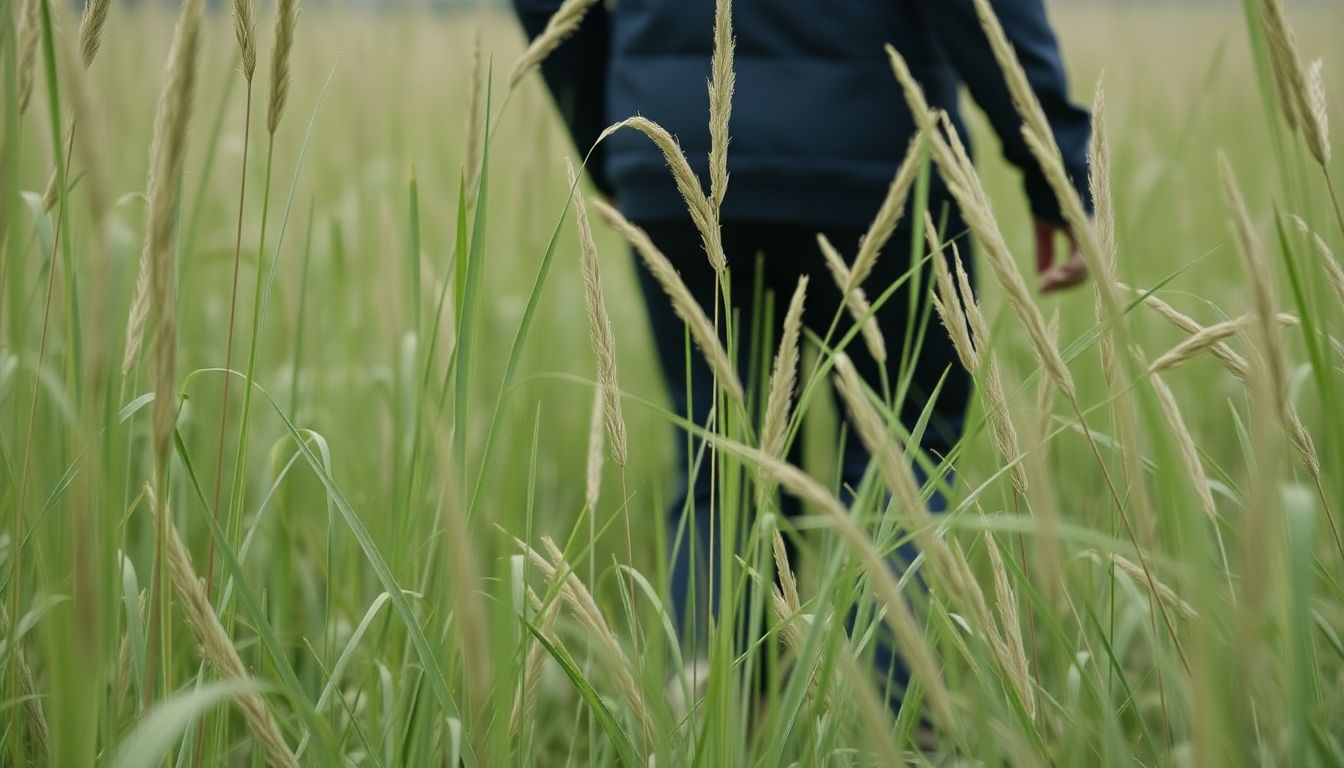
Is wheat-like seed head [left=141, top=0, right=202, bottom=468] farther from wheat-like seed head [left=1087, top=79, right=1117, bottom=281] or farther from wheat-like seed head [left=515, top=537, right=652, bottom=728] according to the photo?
wheat-like seed head [left=1087, top=79, right=1117, bottom=281]

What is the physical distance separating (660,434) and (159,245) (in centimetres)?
174

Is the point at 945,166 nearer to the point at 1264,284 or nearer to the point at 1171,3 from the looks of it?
the point at 1264,284

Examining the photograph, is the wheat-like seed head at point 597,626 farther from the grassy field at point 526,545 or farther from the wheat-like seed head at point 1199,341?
the wheat-like seed head at point 1199,341

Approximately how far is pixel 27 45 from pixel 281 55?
0.15 metres

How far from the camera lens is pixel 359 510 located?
145cm

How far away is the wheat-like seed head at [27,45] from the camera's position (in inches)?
23.2

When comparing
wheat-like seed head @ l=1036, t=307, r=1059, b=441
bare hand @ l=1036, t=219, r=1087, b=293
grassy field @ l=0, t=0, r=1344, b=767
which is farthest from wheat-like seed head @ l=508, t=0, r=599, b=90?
bare hand @ l=1036, t=219, r=1087, b=293

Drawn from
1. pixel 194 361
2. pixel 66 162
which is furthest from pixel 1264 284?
pixel 194 361

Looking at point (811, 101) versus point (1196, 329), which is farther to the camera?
point (811, 101)

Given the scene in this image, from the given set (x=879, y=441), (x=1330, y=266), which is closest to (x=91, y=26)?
(x=879, y=441)

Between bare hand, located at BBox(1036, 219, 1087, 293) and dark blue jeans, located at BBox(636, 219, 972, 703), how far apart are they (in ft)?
0.39

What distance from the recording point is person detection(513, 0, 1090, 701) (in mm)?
1268

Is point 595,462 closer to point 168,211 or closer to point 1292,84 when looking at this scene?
point 168,211

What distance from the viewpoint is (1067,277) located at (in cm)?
131
